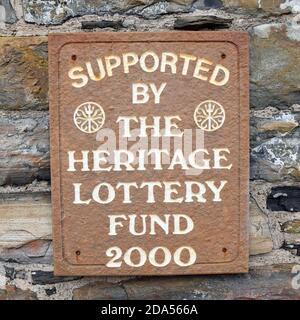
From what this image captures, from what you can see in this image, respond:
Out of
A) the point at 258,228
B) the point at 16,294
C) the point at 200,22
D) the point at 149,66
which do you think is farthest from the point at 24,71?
the point at 258,228

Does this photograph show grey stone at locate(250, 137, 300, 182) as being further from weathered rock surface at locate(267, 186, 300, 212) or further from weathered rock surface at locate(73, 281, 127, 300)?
weathered rock surface at locate(73, 281, 127, 300)

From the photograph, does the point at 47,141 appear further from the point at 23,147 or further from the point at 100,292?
the point at 100,292

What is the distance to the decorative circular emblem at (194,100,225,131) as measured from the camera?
45.9 inches

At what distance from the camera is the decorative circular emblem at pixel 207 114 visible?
117 centimetres

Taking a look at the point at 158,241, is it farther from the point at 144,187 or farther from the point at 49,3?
the point at 49,3

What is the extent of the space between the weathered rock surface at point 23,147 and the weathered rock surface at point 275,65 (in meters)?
0.46

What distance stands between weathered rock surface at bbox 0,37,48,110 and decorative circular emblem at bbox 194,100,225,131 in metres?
0.32

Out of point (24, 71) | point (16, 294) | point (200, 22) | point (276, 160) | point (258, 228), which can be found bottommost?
point (16, 294)

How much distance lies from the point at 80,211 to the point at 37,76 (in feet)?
0.98

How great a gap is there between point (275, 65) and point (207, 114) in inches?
7.1

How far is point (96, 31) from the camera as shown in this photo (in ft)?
3.87

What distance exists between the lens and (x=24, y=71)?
1.19 m

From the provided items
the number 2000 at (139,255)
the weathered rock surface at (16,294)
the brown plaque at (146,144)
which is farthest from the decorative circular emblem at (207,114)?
the weathered rock surface at (16,294)
